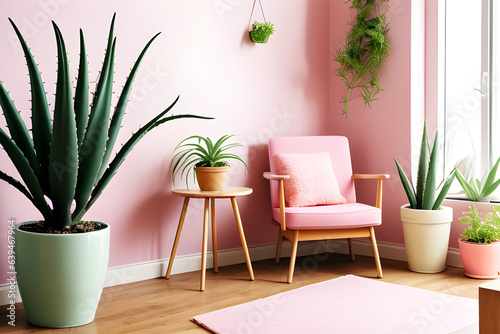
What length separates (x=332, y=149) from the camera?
3.76 metres

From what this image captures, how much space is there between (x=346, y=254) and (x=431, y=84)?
4.54 feet

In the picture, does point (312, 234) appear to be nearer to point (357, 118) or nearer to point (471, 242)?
point (471, 242)

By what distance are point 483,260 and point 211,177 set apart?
170 centimetres

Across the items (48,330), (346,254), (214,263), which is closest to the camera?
(48,330)

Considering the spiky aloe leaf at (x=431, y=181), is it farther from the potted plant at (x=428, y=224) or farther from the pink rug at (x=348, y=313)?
the pink rug at (x=348, y=313)

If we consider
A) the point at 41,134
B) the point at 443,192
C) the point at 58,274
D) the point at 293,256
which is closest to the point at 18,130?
the point at 41,134

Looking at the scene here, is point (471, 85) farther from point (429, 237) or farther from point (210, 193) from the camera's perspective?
point (210, 193)

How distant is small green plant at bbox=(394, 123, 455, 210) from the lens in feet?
10.9

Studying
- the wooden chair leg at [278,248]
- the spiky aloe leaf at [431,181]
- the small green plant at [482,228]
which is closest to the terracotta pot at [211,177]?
the wooden chair leg at [278,248]

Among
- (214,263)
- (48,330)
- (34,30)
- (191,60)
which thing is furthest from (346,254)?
(34,30)

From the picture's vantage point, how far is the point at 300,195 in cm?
340

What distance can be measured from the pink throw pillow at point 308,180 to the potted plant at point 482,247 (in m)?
0.81

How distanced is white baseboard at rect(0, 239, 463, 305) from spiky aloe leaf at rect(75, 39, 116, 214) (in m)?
0.81

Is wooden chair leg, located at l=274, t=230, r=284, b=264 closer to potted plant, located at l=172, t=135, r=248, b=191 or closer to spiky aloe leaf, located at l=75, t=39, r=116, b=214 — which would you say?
potted plant, located at l=172, t=135, r=248, b=191
